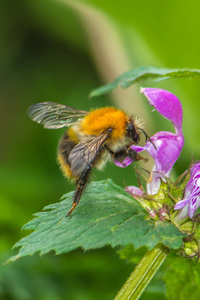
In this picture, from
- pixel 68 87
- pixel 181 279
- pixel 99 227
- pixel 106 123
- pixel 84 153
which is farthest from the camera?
pixel 68 87

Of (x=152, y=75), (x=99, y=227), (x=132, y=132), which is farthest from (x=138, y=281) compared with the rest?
(x=152, y=75)

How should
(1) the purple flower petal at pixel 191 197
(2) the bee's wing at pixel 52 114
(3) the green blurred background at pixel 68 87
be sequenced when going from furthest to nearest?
(3) the green blurred background at pixel 68 87, (2) the bee's wing at pixel 52 114, (1) the purple flower petal at pixel 191 197

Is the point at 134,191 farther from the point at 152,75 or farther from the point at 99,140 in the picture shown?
the point at 152,75

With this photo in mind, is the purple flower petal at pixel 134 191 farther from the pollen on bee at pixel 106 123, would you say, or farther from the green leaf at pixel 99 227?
the pollen on bee at pixel 106 123

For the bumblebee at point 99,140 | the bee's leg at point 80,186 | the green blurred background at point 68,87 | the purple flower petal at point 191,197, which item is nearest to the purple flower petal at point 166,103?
the bumblebee at point 99,140

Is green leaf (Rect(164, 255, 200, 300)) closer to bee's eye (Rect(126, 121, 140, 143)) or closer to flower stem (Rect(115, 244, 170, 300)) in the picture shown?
flower stem (Rect(115, 244, 170, 300))

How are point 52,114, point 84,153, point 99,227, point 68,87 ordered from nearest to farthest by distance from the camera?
point 99,227 < point 84,153 < point 52,114 < point 68,87

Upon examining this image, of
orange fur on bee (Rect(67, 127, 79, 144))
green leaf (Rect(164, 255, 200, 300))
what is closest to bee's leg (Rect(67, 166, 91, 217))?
orange fur on bee (Rect(67, 127, 79, 144))

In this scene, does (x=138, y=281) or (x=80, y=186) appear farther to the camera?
(x=80, y=186)
